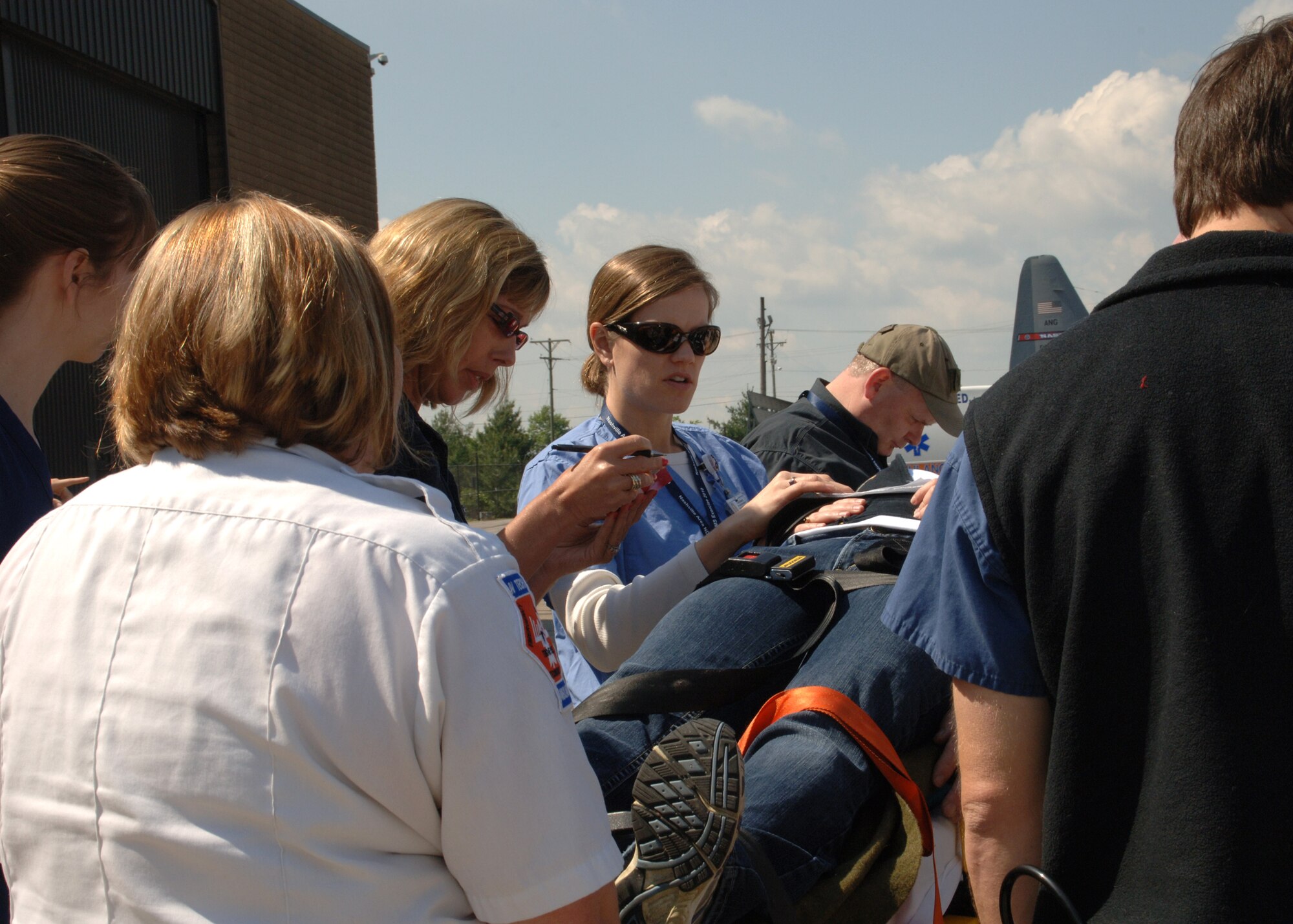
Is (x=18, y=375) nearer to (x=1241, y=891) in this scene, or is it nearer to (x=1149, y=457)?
(x=1149, y=457)

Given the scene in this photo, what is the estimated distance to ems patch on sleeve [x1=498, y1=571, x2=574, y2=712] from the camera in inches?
40.8

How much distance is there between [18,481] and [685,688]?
3.93 ft

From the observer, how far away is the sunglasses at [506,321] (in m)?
2.31

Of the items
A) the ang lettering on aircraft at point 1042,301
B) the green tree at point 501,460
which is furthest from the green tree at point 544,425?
the ang lettering on aircraft at point 1042,301

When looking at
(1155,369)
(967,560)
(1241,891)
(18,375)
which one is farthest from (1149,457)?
(18,375)

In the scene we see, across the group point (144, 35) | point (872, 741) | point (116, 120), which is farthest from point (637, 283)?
point (144, 35)

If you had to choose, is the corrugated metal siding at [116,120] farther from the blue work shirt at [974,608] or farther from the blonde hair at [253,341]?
the blue work shirt at [974,608]

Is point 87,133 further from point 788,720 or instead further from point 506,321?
point 788,720

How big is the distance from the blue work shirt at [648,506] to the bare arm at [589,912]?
1.43 m

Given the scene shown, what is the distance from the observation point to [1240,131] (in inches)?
48.3

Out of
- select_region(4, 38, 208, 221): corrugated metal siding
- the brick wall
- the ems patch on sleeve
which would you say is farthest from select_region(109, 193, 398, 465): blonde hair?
the brick wall

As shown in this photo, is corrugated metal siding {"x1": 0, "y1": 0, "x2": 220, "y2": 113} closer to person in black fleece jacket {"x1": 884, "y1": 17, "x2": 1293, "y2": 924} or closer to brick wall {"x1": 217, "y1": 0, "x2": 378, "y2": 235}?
brick wall {"x1": 217, "y1": 0, "x2": 378, "y2": 235}

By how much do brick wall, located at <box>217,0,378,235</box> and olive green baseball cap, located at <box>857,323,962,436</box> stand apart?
8273mm

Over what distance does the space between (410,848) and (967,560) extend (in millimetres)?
778
